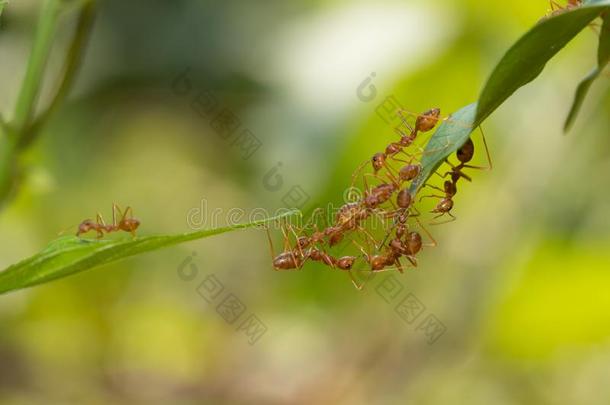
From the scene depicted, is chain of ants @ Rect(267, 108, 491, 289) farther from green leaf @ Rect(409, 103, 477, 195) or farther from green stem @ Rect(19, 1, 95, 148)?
green stem @ Rect(19, 1, 95, 148)

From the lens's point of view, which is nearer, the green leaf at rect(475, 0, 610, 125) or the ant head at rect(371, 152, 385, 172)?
the green leaf at rect(475, 0, 610, 125)

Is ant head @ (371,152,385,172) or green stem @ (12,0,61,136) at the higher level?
green stem @ (12,0,61,136)

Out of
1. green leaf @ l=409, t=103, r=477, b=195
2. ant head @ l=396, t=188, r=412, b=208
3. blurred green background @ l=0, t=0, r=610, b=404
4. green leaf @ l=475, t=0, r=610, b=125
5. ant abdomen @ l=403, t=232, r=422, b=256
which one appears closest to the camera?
green leaf @ l=475, t=0, r=610, b=125

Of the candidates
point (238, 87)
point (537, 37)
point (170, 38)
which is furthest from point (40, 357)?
point (537, 37)

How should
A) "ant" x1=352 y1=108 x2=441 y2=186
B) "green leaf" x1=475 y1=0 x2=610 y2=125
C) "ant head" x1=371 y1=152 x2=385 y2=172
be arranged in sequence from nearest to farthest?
"green leaf" x1=475 y1=0 x2=610 y2=125, "ant" x1=352 y1=108 x2=441 y2=186, "ant head" x1=371 y1=152 x2=385 y2=172

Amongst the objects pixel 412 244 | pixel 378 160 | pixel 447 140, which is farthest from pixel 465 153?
pixel 447 140

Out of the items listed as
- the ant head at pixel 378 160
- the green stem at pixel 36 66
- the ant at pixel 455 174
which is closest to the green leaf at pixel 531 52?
the ant at pixel 455 174

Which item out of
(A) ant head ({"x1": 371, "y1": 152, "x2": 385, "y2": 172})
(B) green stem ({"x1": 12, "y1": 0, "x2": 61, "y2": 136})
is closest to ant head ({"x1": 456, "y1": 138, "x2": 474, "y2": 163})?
(A) ant head ({"x1": 371, "y1": 152, "x2": 385, "y2": 172})

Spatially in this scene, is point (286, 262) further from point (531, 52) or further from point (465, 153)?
point (531, 52)
